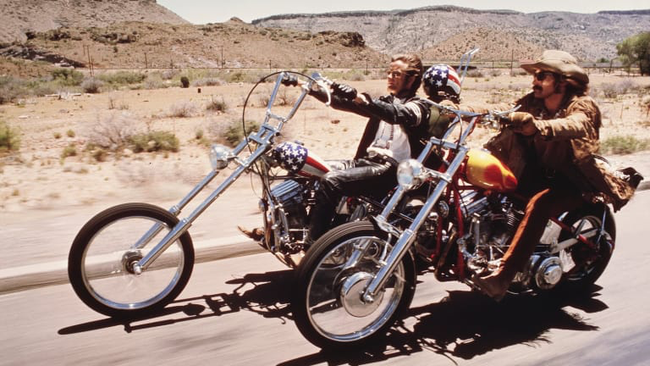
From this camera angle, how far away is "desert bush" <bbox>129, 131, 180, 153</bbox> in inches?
394

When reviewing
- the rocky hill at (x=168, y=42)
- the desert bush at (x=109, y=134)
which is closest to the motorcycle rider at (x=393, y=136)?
the desert bush at (x=109, y=134)

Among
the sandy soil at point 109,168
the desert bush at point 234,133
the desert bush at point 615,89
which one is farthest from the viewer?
the desert bush at point 615,89

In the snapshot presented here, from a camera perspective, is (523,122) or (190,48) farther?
(190,48)

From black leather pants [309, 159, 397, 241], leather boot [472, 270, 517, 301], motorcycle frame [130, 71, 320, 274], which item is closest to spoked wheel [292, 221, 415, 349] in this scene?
leather boot [472, 270, 517, 301]

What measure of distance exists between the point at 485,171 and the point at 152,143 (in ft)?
25.8

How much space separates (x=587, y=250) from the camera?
14.6 ft

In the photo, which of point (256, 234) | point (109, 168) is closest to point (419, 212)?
point (256, 234)

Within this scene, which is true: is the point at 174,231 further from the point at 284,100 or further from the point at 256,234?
the point at 284,100

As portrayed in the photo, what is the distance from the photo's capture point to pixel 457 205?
384cm

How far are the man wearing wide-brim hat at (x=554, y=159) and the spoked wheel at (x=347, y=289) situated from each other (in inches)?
22.4

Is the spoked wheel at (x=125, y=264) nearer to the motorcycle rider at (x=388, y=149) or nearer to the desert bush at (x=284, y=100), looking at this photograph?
the motorcycle rider at (x=388, y=149)

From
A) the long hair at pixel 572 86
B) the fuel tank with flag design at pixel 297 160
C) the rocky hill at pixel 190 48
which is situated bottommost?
the fuel tank with flag design at pixel 297 160

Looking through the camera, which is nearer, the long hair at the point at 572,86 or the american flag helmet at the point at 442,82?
the long hair at the point at 572,86

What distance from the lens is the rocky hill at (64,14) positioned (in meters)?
93.1
